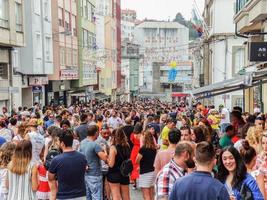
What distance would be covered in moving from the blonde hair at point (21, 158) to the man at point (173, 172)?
6.09 feet

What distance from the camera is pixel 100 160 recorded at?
27.6 ft

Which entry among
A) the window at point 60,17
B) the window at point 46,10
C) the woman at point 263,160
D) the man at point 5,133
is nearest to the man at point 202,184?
the woman at point 263,160

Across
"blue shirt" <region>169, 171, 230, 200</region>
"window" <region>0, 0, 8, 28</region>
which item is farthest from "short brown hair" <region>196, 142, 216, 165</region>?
"window" <region>0, 0, 8, 28</region>

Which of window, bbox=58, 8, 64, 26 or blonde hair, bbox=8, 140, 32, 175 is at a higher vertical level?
window, bbox=58, 8, 64, 26

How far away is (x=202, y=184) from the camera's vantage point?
438 centimetres

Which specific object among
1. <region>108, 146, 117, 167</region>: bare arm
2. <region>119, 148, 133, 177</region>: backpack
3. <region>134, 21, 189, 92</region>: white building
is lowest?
<region>119, 148, 133, 177</region>: backpack

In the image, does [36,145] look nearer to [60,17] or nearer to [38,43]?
[38,43]

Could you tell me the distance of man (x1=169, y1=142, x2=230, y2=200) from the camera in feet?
14.3

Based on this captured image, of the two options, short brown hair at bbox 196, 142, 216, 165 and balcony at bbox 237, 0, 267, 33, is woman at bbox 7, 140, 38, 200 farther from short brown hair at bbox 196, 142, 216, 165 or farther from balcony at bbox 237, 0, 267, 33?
balcony at bbox 237, 0, 267, 33

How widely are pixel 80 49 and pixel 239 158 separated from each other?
38.5 metres

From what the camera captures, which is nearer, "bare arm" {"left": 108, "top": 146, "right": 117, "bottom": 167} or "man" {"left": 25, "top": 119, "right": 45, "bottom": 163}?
"man" {"left": 25, "top": 119, "right": 45, "bottom": 163}

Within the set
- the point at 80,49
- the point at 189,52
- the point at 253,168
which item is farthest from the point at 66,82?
the point at 189,52

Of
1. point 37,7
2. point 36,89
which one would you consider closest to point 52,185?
point 36,89

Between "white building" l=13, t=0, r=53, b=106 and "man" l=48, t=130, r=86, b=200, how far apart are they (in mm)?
20655
